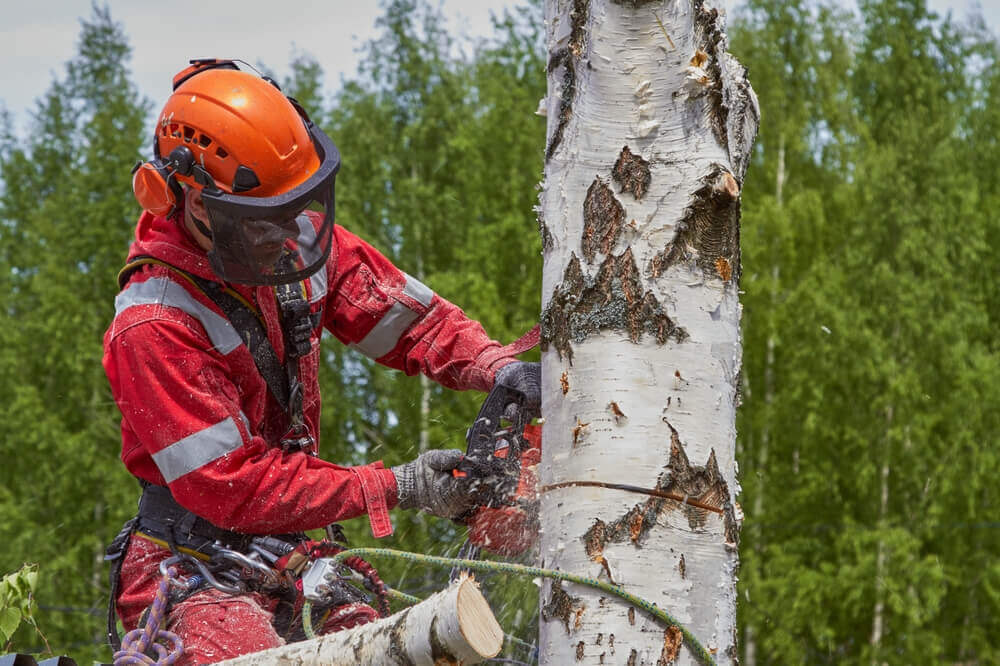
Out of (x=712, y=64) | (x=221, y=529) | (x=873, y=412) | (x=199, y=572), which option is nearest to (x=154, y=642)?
(x=199, y=572)

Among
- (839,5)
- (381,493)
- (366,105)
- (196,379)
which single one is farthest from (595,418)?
(839,5)

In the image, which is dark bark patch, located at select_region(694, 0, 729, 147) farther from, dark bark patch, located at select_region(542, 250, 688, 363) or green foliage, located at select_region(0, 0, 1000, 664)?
green foliage, located at select_region(0, 0, 1000, 664)

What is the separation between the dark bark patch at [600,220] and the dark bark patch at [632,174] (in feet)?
0.10

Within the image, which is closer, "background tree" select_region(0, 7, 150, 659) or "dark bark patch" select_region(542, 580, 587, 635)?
"dark bark patch" select_region(542, 580, 587, 635)

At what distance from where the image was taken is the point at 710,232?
244 cm

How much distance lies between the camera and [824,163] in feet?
63.4

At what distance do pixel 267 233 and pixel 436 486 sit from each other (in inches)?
31.0

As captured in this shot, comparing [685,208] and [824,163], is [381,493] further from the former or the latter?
[824,163]

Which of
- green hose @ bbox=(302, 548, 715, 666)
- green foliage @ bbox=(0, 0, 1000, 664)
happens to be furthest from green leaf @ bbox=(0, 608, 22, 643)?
green foliage @ bbox=(0, 0, 1000, 664)

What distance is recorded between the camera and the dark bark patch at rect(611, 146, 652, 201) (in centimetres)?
241

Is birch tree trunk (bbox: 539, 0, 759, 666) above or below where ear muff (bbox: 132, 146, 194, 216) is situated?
below

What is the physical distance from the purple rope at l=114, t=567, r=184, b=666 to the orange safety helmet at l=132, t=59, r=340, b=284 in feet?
2.76

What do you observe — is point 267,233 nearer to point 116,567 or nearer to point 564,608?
point 116,567

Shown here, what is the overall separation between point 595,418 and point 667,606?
0.37 metres
